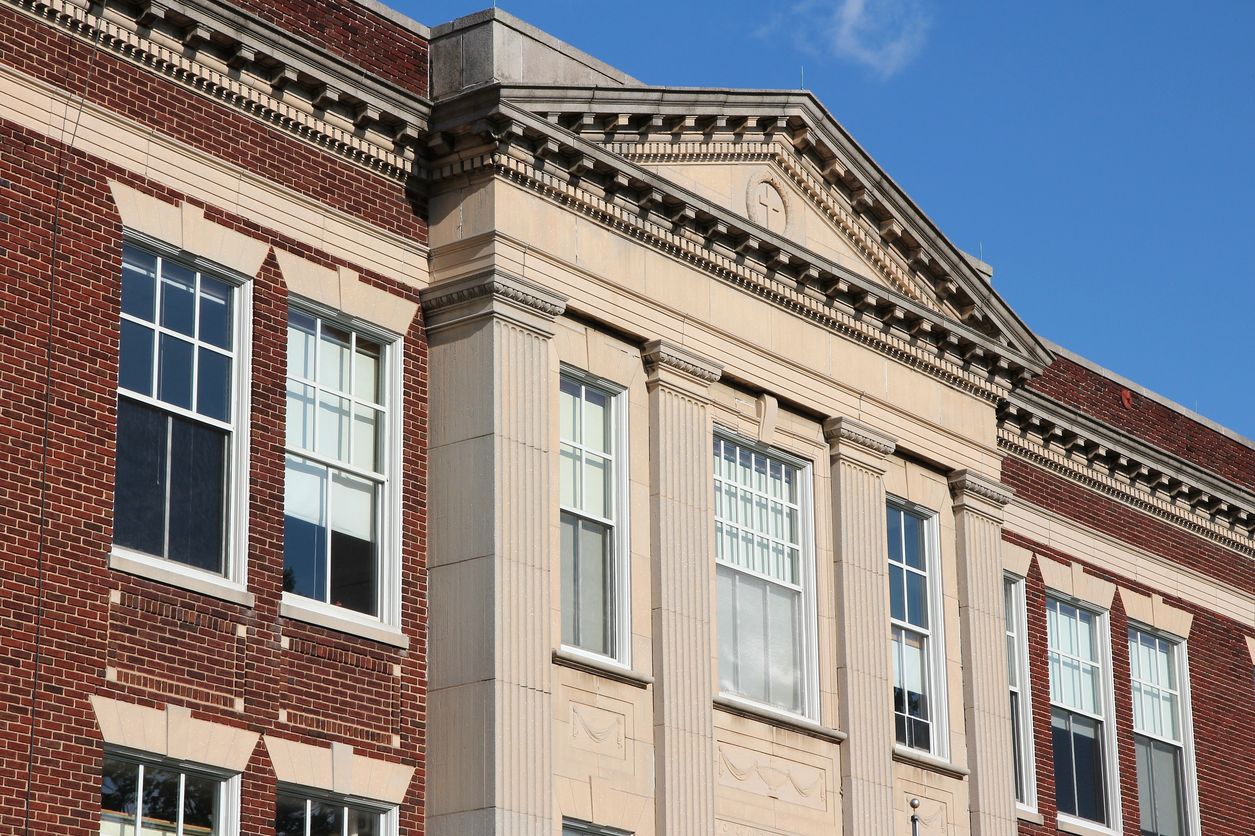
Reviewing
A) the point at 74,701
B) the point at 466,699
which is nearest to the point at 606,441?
the point at 466,699

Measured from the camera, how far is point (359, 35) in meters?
21.0

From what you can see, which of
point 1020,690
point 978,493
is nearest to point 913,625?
point 978,493

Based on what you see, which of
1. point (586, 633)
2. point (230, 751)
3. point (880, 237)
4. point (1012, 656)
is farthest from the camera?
point (1012, 656)

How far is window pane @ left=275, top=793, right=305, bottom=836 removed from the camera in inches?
730

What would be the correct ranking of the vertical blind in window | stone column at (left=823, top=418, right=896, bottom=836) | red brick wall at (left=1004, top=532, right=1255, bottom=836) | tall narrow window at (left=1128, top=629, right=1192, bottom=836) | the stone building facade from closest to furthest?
the stone building facade → the vertical blind in window → stone column at (left=823, top=418, right=896, bottom=836) → red brick wall at (left=1004, top=532, right=1255, bottom=836) → tall narrow window at (left=1128, top=629, right=1192, bottom=836)

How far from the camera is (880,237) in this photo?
2573 cm

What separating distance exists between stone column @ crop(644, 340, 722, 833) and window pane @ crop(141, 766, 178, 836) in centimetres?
517

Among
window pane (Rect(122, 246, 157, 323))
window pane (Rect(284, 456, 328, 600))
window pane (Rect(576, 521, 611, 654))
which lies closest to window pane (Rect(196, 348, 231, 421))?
window pane (Rect(122, 246, 157, 323))

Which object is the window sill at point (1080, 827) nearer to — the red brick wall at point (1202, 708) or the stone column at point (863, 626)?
the red brick wall at point (1202, 708)

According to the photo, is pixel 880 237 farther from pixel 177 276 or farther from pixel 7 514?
pixel 7 514

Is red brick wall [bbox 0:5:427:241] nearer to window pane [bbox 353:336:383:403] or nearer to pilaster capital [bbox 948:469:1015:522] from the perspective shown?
window pane [bbox 353:336:383:403]

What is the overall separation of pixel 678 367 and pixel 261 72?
5230mm

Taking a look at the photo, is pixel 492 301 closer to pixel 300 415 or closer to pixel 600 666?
pixel 300 415

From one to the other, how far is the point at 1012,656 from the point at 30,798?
14281 mm
